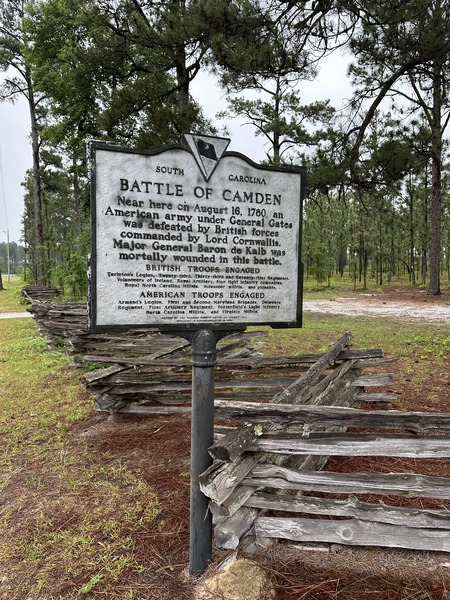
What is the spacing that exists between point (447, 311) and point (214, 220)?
16495mm

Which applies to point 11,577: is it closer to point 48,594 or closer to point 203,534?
point 48,594

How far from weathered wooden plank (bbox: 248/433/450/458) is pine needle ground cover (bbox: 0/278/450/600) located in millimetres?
603

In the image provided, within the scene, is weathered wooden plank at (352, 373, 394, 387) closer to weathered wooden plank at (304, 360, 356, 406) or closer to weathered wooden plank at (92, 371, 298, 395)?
weathered wooden plank at (304, 360, 356, 406)

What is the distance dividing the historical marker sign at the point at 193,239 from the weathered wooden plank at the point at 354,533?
1.24 meters

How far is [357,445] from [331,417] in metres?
0.22

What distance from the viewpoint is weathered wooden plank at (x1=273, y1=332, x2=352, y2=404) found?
317 cm

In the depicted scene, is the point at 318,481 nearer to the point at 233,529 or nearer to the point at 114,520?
the point at 233,529

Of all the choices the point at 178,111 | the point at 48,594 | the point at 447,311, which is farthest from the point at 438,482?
the point at 447,311

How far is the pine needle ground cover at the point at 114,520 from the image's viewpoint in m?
2.37

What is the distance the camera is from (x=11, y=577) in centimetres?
250

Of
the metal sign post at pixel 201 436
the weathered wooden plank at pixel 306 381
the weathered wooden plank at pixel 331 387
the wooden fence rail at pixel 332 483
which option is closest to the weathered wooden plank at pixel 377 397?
the weathered wooden plank at pixel 331 387

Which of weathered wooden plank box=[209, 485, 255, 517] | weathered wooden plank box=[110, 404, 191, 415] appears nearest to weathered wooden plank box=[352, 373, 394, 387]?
weathered wooden plank box=[110, 404, 191, 415]

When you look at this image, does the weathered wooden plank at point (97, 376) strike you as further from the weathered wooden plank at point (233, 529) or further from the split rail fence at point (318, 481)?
the weathered wooden plank at point (233, 529)

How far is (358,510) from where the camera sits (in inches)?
98.3
